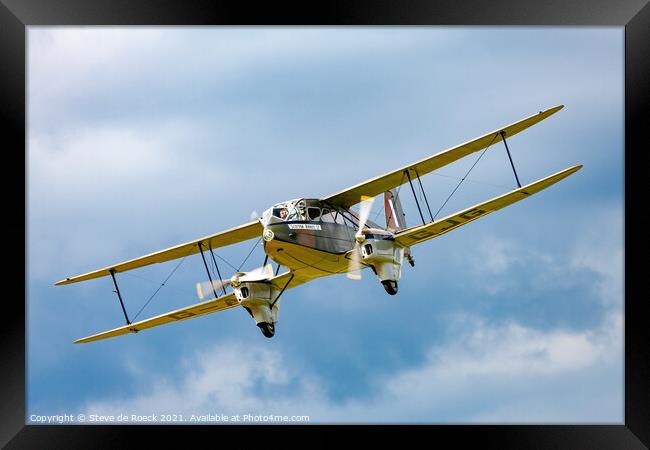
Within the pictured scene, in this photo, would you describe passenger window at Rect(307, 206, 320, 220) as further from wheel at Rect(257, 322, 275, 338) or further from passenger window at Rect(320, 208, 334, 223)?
wheel at Rect(257, 322, 275, 338)

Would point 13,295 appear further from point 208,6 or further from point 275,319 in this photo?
point 275,319

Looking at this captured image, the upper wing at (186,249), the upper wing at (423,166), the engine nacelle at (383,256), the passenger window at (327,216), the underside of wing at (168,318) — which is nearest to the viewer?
the upper wing at (423,166)

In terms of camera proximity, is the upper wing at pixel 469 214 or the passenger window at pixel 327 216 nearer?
the upper wing at pixel 469 214

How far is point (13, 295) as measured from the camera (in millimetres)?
23812

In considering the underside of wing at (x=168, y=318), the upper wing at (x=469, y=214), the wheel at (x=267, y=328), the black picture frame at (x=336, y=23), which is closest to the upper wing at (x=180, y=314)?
the underside of wing at (x=168, y=318)

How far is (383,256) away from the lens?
29.3m

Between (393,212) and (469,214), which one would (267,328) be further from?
(469,214)

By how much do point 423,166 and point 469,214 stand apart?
76.4 inches

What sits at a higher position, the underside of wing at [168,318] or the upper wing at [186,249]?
the upper wing at [186,249]

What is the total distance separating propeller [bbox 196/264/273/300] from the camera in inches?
1228

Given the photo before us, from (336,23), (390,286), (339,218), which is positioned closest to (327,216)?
(339,218)

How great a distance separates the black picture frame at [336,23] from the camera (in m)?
23.6

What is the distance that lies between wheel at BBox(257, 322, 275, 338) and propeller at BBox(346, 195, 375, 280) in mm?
3844

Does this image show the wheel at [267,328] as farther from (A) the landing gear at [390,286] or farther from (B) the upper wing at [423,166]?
(B) the upper wing at [423,166]
